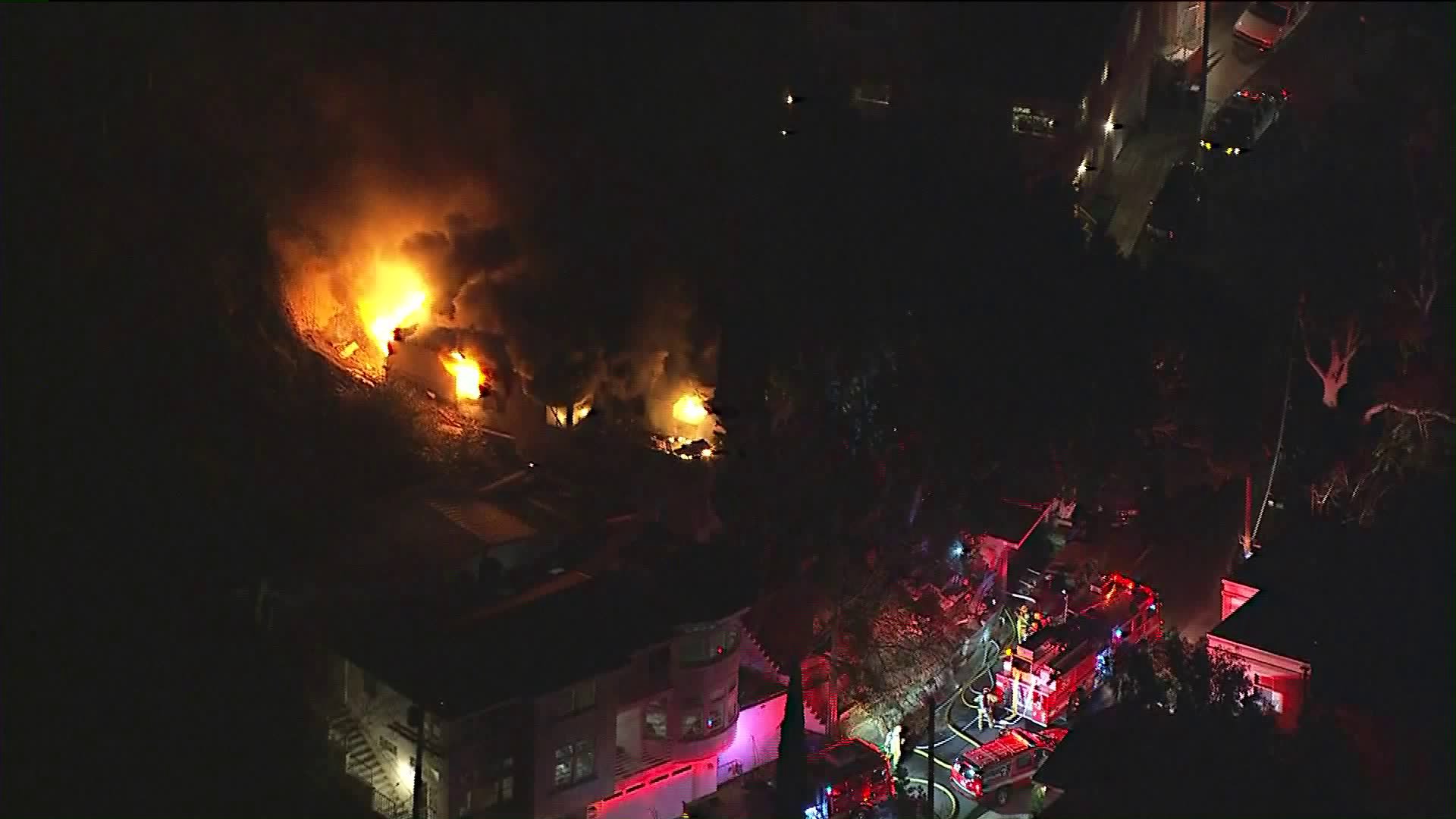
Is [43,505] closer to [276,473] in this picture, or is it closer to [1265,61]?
[276,473]

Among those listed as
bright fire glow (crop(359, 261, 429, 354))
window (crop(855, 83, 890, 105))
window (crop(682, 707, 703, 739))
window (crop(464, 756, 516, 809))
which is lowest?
window (crop(464, 756, 516, 809))

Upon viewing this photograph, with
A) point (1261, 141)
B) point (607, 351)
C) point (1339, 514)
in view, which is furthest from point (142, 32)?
point (1339, 514)

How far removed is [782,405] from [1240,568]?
214 centimetres

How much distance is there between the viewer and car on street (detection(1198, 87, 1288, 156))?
5.61 meters

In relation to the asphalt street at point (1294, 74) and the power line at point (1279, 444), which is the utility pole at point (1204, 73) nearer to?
the asphalt street at point (1294, 74)

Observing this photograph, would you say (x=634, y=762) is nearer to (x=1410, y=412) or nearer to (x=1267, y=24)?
(x=1267, y=24)

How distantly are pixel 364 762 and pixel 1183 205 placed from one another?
472 centimetres

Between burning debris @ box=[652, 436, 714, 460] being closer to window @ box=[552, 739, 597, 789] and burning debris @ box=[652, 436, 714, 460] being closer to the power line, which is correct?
window @ box=[552, 739, 597, 789]

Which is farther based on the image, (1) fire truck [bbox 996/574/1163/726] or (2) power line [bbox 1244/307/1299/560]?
(2) power line [bbox 1244/307/1299/560]

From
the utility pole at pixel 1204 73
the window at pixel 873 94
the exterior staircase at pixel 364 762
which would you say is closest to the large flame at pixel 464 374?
the exterior staircase at pixel 364 762

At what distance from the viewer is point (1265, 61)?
5293mm

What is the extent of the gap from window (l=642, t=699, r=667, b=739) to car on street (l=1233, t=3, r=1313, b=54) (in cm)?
327

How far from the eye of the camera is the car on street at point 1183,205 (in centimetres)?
606

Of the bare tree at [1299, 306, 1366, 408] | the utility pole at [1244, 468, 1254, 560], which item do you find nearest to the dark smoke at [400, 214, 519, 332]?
the utility pole at [1244, 468, 1254, 560]
